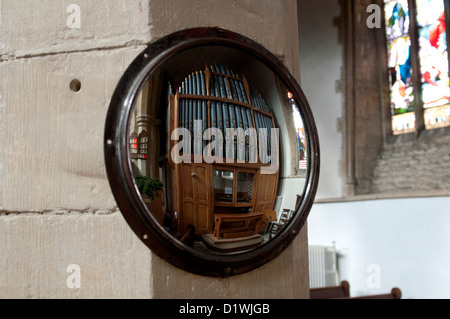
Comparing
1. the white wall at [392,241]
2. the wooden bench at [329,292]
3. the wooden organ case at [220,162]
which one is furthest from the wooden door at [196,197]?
the white wall at [392,241]

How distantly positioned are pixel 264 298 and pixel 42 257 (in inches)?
17.6

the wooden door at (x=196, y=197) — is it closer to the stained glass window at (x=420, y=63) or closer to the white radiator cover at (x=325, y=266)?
the white radiator cover at (x=325, y=266)

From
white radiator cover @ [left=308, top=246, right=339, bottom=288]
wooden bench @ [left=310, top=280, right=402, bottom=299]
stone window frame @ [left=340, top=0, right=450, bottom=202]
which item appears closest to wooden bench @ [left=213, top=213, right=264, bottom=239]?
wooden bench @ [left=310, top=280, right=402, bottom=299]

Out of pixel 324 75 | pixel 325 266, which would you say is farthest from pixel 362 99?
pixel 325 266

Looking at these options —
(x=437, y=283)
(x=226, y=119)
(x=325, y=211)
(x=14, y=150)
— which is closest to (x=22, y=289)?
(x=14, y=150)

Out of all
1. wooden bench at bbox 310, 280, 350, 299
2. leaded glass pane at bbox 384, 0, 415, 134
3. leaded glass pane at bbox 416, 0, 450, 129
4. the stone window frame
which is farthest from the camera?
the stone window frame

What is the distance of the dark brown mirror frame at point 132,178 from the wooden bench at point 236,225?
0.04m

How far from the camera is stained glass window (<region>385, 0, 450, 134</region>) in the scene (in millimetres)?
4598

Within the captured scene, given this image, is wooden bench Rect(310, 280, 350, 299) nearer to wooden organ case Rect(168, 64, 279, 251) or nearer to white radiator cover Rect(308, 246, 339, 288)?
white radiator cover Rect(308, 246, 339, 288)

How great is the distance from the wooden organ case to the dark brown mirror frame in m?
0.03

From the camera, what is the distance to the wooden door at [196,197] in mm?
708

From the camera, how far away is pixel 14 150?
786mm

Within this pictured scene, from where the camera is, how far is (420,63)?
15.9 feet

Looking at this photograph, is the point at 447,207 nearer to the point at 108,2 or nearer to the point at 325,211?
the point at 325,211
